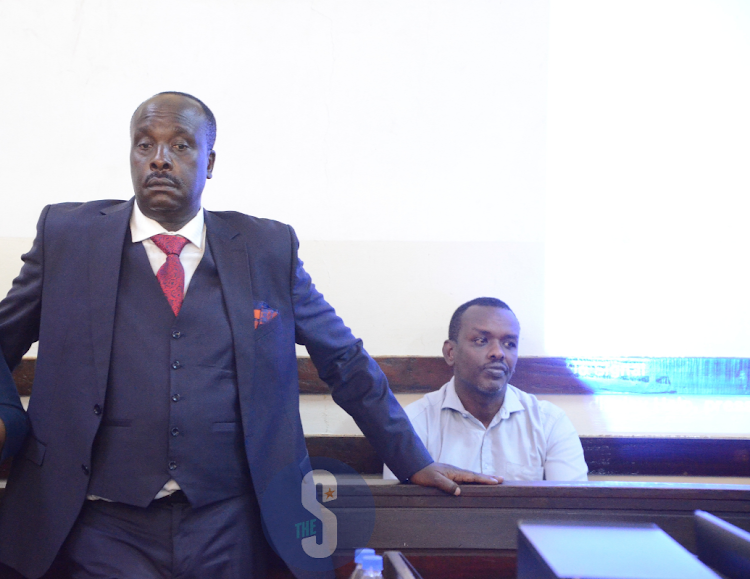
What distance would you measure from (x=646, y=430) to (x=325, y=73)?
187 centimetres

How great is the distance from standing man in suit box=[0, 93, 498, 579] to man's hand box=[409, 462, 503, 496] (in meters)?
0.01

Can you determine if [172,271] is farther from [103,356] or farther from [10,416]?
[10,416]

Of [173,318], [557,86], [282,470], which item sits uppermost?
[557,86]

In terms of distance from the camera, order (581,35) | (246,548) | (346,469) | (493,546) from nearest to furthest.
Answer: (246,548) → (493,546) → (346,469) → (581,35)

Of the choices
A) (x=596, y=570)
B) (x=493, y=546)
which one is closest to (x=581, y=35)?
(x=493, y=546)

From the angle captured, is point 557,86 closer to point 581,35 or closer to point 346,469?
point 581,35

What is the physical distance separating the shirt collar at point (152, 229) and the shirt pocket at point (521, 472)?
1.38 metres

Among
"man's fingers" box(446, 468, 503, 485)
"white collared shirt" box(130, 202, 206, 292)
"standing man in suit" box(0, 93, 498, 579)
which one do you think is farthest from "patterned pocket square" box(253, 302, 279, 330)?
"man's fingers" box(446, 468, 503, 485)

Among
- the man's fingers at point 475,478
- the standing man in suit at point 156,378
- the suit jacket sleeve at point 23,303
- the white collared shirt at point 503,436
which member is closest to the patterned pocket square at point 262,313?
the standing man in suit at point 156,378

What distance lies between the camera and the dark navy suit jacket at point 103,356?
4.33ft

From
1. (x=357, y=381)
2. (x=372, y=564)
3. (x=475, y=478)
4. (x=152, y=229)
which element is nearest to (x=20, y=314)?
(x=152, y=229)

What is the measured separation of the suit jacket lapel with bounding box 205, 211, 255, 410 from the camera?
1.40 meters

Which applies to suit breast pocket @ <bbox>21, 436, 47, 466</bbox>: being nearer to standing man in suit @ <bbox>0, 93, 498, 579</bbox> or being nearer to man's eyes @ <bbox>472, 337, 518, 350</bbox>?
standing man in suit @ <bbox>0, 93, 498, 579</bbox>

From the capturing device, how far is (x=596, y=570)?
0.59 meters
